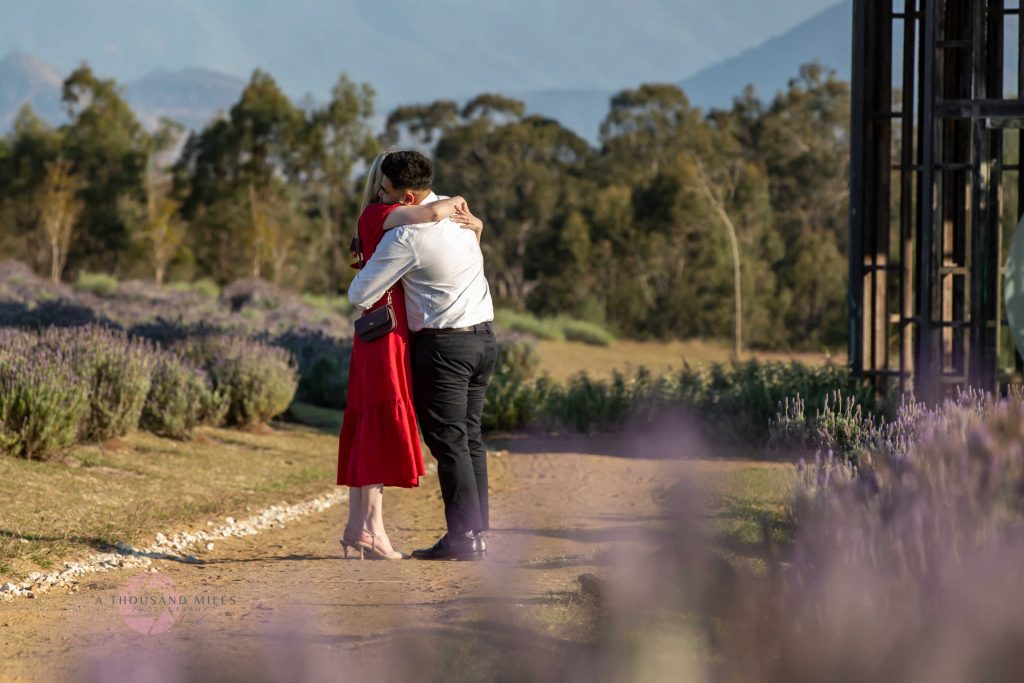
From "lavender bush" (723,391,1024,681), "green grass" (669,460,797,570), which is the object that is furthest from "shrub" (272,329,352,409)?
"lavender bush" (723,391,1024,681)

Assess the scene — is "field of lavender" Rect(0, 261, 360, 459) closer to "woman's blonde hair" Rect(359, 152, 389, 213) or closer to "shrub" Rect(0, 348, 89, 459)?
"shrub" Rect(0, 348, 89, 459)

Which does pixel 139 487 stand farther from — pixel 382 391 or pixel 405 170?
pixel 405 170

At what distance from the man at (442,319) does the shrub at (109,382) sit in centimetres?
408

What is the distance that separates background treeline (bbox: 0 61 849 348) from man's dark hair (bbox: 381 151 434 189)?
91.5 feet

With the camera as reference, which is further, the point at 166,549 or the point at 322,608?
the point at 166,549

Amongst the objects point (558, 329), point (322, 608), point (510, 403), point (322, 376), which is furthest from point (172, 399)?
point (558, 329)

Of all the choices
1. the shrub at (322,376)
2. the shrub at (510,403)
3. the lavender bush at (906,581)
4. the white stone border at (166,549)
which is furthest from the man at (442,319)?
the shrub at (322,376)

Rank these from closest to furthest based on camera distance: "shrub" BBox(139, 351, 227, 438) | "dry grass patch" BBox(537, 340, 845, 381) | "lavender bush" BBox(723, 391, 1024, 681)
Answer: "lavender bush" BBox(723, 391, 1024, 681) → "shrub" BBox(139, 351, 227, 438) → "dry grass patch" BBox(537, 340, 845, 381)

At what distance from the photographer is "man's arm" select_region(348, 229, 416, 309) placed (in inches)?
217

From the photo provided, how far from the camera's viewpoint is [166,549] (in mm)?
6445

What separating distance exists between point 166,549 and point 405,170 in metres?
2.36

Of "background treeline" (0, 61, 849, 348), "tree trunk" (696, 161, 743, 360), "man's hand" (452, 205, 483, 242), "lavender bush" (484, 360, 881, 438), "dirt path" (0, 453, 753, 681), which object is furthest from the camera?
"background treeline" (0, 61, 849, 348)

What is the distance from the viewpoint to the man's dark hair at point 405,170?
559 centimetres

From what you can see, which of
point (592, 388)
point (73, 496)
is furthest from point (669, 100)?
point (73, 496)
